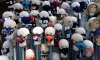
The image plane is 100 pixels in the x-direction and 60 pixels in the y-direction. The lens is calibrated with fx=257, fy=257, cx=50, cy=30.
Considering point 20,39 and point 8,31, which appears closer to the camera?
point 20,39

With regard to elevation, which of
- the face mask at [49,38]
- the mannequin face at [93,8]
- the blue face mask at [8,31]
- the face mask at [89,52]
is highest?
the mannequin face at [93,8]

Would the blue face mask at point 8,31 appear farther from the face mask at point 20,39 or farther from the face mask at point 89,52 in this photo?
the face mask at point 89,52

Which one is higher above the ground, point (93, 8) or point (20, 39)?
point (93, 8)

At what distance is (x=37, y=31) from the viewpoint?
1528mm

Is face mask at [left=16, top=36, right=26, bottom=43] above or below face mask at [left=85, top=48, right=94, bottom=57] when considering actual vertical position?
above

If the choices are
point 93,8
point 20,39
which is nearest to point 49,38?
point 20,39

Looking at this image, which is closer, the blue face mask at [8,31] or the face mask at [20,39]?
the face mask at [20,39]

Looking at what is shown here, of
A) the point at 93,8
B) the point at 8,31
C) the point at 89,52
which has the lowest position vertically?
the point at 89,52

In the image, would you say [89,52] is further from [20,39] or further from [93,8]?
[20,39]

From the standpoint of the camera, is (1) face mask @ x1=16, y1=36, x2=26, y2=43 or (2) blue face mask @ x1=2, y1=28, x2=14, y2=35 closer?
(1) face mask @ x1=16, y1=36, x2=26, y2=43

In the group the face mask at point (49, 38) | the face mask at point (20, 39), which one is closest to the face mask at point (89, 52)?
the face mask at point (49, 38)

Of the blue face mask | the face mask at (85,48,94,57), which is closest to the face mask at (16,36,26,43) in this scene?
the blue face mask

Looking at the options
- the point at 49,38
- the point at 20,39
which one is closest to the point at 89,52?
the point at 49,38

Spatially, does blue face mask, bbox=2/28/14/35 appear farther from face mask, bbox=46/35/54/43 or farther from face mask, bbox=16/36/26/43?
face mask, bbox=46/35/54/43
